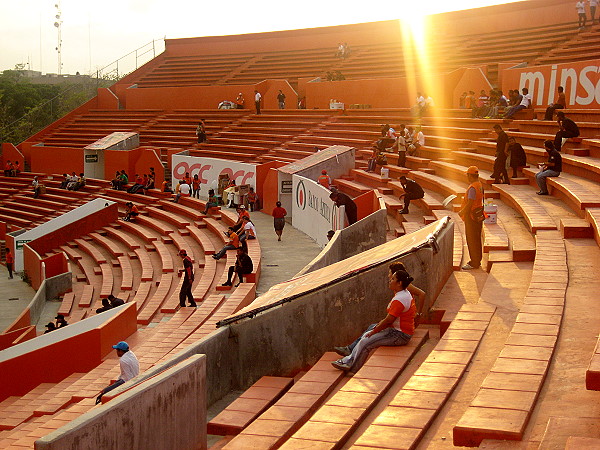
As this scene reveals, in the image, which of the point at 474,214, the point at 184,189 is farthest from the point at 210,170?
the point at 474,214

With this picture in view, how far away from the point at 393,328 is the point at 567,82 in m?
14.0

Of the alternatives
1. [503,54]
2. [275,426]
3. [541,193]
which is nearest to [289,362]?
[275,426]

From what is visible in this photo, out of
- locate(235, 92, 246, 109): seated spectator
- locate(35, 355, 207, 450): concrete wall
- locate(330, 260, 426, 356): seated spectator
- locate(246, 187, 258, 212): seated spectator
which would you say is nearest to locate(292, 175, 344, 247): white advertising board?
locate(246, 187, 258, 212): seated spectator

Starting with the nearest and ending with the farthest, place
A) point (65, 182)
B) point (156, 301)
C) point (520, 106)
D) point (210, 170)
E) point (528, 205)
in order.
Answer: point (528, 205) → point (156, 301) → point (520, 106) → point (210, 170) → point (65, 182)

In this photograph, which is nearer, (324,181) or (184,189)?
(324,181)

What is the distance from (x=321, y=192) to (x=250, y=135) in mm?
13448

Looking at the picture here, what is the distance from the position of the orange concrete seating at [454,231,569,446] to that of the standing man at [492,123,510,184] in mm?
6414

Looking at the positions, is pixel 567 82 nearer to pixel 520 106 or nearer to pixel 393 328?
pixel 520 106

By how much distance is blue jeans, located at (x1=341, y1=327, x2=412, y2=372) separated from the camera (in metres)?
7.52

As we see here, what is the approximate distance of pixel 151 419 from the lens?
20.9ft

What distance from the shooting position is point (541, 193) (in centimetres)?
1382

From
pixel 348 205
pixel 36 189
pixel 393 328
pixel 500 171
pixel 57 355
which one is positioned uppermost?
pixel 500 171

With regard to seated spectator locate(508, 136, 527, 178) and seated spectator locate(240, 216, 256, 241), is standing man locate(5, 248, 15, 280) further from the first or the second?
seated spectator locate(508, 136, 527, 178)

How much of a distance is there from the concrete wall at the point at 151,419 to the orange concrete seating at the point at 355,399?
1162 mm
